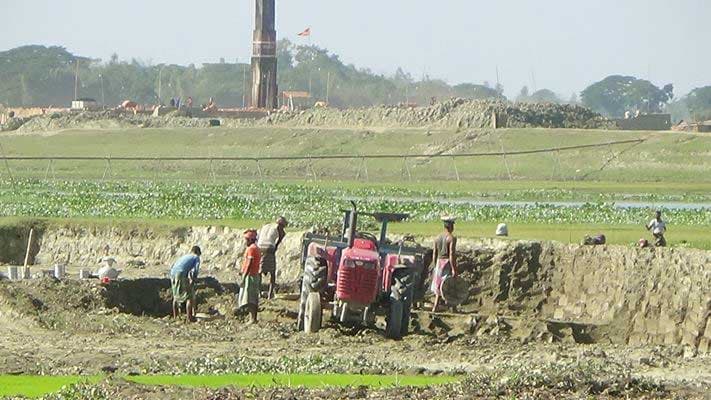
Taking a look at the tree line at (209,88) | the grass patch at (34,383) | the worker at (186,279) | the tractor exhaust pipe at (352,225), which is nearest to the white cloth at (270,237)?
the worker at (186,279)

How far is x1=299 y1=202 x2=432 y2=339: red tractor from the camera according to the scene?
25.5 m

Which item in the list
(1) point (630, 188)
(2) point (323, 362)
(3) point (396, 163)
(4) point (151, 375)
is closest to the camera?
(4) point (151, 375)

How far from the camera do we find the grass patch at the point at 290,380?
19219 millimetres

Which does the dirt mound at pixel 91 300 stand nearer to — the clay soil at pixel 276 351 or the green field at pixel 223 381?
the clay soil at pixel 276 351

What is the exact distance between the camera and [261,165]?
8575 centimetres

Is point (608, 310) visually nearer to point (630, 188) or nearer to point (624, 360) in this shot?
point (624, 360)

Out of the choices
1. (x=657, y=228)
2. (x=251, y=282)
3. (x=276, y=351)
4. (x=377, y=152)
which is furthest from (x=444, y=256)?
(x=377, y=152)

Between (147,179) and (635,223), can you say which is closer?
(635,223)

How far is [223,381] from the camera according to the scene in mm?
19609

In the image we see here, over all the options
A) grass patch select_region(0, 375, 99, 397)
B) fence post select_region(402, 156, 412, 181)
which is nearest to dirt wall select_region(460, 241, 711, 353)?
grass patch select_region(0, 375, 99, 397)

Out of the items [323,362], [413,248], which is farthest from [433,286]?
[323,362]

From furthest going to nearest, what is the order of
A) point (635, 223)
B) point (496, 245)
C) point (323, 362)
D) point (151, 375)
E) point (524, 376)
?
point (635, 223)
point (496, 245)
point (323, 362)
point (151, 375)
point (524, 376)

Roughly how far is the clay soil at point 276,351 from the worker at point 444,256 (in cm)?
79

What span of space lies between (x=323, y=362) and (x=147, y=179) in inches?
2099
